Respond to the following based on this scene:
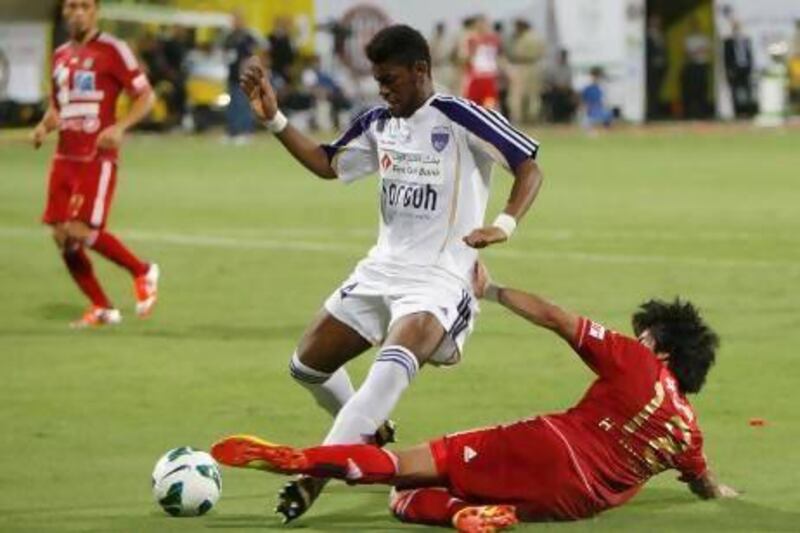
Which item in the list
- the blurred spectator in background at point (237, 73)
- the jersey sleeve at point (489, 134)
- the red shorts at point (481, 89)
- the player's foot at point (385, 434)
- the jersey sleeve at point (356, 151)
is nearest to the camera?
the jersey sleeve at point (489, 134)

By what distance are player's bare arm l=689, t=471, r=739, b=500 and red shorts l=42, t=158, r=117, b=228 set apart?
805 centimetres

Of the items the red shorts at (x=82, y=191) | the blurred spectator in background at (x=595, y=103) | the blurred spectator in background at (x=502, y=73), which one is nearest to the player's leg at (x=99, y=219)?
the red shorts at (x=82, y=191)

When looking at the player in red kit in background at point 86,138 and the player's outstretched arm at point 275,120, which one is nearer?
the player's outstretched arm at point 275,120

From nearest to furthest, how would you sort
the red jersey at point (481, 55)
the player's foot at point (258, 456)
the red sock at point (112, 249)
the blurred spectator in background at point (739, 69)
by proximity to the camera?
the player's foot at point (258, 456), the red sock at point (112, 249), the red jersey at point (481, 55), the blurred spectator in background at point (739, 69)

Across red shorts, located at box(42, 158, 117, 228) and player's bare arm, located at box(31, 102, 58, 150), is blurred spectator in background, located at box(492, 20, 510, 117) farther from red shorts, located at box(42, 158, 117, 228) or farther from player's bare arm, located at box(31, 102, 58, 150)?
player's bare arm, located at box(31, 102, 58, 150)

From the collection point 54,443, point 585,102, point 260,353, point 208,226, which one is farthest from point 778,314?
point 585,102

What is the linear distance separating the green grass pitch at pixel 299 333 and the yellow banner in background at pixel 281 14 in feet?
48.9

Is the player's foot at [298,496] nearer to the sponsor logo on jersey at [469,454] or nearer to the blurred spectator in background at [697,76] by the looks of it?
the sponsor logo on jersey at [469,454]

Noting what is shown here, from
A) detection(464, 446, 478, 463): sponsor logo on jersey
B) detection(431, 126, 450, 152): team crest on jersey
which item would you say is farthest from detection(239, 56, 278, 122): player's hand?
detection(464, 446, 478, 463): sponsor logo on jersey

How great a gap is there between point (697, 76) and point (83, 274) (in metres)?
32.9

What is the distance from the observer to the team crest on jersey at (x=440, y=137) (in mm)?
10227

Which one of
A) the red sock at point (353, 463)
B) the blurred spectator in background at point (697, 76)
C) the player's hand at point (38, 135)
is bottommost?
the blurred spectator in background at point (697, 76)

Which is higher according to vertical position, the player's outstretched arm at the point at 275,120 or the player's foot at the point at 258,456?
the player's outstretched arm at the point at 275,120

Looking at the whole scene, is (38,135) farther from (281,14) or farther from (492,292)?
(281,14)
